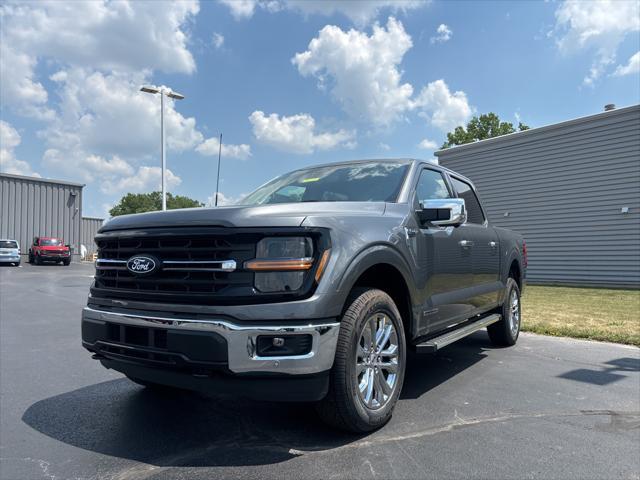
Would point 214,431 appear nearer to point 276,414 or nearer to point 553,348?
point 276,414

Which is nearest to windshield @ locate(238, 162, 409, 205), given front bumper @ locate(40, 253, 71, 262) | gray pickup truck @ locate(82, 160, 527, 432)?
gray pickup truck @ locate(82, 160, 527, 432)

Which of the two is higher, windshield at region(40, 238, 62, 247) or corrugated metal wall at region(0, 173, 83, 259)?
corrugated metal wall at region(0, 173, 83, 259)

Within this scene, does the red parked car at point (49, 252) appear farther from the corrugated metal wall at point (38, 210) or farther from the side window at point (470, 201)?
the side window at point (470, 201)

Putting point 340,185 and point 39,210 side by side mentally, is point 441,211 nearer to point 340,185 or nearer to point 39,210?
point 340,185

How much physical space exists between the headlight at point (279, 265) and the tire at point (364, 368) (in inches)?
A: 16.7

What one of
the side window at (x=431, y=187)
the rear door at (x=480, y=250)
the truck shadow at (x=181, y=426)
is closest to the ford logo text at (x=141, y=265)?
the truck shadow at (x=181, y=426)

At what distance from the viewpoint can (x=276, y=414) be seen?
136 inches

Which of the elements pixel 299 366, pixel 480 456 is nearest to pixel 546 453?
pixel 480 456

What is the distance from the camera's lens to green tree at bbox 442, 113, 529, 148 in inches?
1743

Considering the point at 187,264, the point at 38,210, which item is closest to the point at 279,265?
the point at 187,264

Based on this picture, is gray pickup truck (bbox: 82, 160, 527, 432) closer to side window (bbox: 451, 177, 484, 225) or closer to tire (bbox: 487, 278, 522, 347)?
side window (bbox: 451, 177, 484, 225)

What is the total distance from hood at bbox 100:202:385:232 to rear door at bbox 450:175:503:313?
1.99 metres

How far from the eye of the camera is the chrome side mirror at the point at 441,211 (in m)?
3.68

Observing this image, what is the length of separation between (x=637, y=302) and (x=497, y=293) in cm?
687
